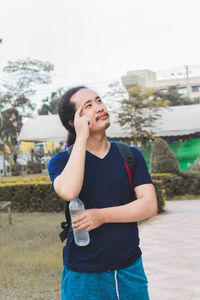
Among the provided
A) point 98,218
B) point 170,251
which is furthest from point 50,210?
point 98,218

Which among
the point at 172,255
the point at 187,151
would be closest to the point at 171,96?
the point at 187,151

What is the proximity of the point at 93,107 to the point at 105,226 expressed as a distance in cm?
50

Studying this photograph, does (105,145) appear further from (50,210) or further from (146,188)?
(50,210)

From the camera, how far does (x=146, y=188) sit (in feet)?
6.13

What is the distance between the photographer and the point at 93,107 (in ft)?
6.08

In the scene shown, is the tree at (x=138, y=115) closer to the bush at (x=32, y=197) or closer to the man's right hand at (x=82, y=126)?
the bush at (x=32, y=197)

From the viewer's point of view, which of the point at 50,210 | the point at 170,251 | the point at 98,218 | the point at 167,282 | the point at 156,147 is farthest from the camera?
the point at 156,147

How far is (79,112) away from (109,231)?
510 mm

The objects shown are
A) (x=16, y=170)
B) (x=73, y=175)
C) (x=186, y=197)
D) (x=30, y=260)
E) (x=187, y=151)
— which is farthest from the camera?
(x=16, y=170)

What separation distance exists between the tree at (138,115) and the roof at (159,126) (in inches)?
12.5

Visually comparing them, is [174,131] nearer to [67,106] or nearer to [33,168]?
[33,168]

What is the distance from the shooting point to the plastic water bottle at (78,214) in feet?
5.66

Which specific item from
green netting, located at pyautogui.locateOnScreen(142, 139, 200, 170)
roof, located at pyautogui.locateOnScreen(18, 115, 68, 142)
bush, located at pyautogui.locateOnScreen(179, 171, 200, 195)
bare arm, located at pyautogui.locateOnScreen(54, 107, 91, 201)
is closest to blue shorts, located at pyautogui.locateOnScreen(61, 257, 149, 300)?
bare arm, located at pyautogui.locateOnScreen(54, 107, 91, 201)

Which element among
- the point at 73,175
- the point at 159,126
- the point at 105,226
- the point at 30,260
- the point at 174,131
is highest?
the point at 73,175
